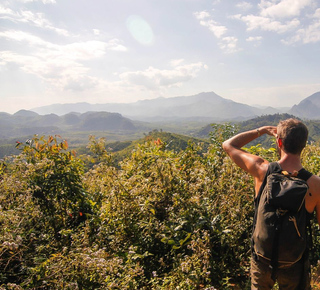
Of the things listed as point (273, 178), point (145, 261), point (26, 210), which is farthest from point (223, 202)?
point (26, 210)

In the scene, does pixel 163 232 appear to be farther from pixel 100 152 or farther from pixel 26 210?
pixel 100 152

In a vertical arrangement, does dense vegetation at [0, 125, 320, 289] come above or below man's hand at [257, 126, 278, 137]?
below

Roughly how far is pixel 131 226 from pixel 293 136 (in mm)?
3015

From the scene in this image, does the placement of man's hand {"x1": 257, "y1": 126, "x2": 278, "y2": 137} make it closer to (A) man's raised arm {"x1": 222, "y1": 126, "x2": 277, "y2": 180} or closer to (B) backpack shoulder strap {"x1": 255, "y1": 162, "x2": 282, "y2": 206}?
(A) man's raised arm {"x1": 222, "y1": 126, "x2": 277, "y2": 180}

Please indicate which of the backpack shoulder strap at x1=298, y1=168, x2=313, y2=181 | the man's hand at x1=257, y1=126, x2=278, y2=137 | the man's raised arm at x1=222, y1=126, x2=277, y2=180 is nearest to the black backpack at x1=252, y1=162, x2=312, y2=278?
the backpack shoulder strap at x1=298, y1=168, x2=313, y2=181

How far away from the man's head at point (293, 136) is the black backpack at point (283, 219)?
0.28 metres

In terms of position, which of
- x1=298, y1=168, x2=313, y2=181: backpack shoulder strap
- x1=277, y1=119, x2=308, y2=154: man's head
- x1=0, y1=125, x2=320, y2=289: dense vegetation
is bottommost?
x1=0, y1=125, x2=320, y2=289: dense vegetation

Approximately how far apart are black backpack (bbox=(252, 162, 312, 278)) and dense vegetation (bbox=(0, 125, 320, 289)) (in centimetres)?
82

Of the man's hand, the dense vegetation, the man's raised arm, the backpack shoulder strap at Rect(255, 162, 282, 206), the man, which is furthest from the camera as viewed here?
the man's hand

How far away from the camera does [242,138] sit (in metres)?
3.20

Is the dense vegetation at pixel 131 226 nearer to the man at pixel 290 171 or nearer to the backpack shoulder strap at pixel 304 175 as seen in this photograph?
the man at pixel 290 171

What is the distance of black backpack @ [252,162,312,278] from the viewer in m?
2.24

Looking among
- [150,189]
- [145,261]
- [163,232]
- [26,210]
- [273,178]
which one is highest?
[273,178]

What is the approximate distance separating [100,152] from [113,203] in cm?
424
